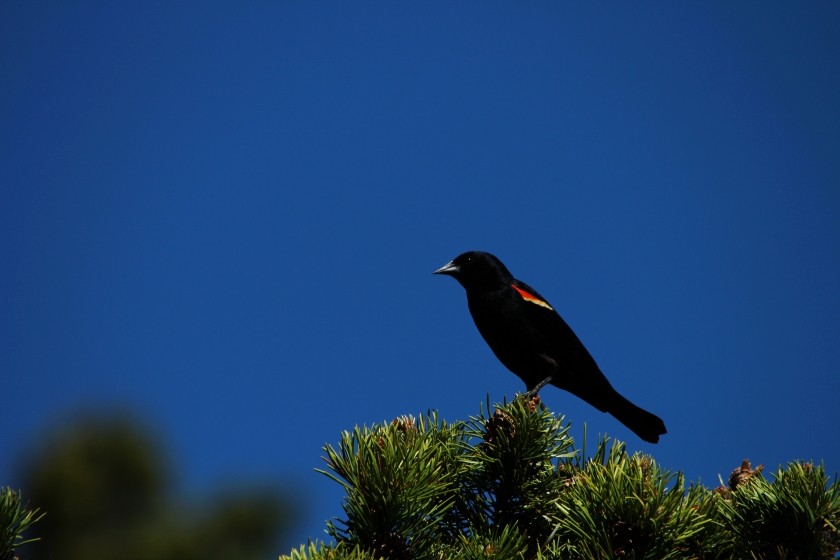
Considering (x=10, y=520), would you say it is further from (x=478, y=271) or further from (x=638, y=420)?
(x=638, y=420)

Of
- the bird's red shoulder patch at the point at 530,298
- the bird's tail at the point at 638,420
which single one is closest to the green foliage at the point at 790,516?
the bird's red shoulder patch at the point at 530,298

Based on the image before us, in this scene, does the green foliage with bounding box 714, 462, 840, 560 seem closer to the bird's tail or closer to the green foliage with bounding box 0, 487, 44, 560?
the green foliage with bounding box 0, 487, 44, 560

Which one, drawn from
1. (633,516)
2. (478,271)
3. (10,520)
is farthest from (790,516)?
(478,271)

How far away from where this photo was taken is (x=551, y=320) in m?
5.30

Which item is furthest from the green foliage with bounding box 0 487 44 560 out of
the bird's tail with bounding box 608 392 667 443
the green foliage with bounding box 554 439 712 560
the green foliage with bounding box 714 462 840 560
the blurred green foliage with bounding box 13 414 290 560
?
the blurred green foliage with bounding box 13 414 290 560

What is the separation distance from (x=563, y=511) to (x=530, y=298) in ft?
11.2

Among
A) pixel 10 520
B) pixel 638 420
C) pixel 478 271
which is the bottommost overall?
pixel 10 520

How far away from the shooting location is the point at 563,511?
210 cm

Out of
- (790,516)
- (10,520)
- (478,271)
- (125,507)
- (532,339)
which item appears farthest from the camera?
(125,507)

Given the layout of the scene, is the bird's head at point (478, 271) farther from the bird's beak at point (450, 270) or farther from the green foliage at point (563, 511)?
the green foliage at point (563, 511)

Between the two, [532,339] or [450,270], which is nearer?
[532,339]

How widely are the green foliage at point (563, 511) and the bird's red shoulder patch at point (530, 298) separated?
121 inches

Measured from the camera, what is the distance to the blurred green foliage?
8.36 metres

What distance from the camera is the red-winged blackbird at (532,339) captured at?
201 inches
